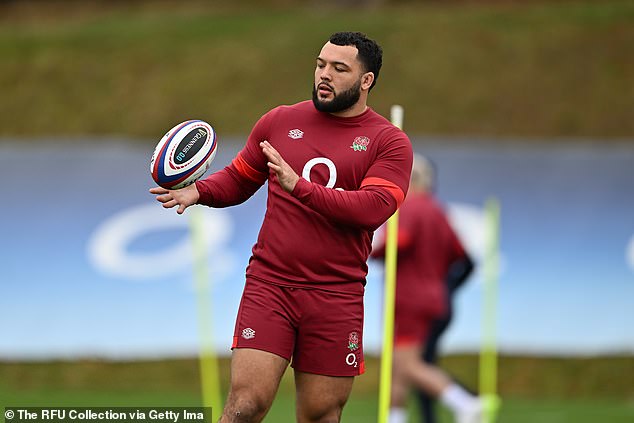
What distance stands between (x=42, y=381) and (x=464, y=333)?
4.75m

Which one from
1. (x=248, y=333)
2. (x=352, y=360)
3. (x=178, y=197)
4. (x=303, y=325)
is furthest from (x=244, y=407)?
(x=178, y=197)

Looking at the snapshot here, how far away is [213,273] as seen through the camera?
13.1 m

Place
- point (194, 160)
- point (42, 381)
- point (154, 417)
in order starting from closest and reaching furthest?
point (194, 160) → point (154, 417) → point (42, 381)

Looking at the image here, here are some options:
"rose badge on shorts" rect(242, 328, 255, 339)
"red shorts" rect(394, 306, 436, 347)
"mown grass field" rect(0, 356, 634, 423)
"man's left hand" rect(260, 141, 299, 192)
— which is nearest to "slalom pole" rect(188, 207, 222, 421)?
"mown grass field" rect(0, 356, 634, 423)

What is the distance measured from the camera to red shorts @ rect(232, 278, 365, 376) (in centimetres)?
584

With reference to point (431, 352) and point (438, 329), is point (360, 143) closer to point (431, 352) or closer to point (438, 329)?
point (438, 329)

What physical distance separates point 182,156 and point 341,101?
86 cm

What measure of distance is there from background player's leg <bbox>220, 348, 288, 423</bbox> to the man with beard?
1 centimetres

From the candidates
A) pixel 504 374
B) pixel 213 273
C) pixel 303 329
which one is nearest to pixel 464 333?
pixel 504 374

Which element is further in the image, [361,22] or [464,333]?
[361,22]

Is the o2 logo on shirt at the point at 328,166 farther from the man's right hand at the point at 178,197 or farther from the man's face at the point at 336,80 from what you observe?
the man's right hand at the point at 178,197

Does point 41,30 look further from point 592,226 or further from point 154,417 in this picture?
point 154,417

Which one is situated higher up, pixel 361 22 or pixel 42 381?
pixel 361 22

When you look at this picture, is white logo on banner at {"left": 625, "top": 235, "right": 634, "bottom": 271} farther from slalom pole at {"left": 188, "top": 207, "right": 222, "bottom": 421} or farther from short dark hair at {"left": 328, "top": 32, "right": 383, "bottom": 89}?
short dark hair at {"left": 328, "top": 32, "right": 383, "bottom": 89}
